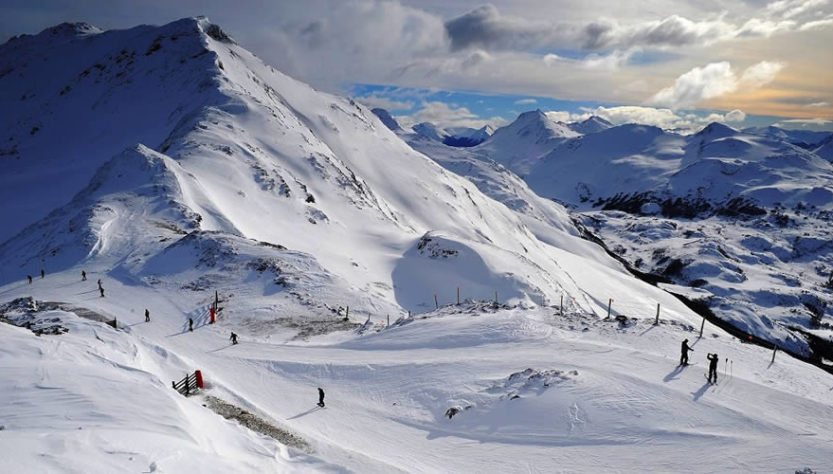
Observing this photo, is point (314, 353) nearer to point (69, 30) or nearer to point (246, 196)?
point (246, 196)

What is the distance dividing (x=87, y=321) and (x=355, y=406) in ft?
54.5

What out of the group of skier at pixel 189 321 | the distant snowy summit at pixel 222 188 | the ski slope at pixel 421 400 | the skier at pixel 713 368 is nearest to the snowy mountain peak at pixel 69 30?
the distant snowy summit at pixel 222 188

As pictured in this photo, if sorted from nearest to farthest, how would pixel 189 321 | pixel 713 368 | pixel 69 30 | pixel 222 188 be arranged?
pixel 713 368, pixel 189 321, pixel 222 188, pixel 69 30

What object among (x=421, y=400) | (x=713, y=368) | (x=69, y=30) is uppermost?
(x=69, y=30)

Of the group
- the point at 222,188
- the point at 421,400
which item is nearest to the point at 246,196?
the point at 222,188

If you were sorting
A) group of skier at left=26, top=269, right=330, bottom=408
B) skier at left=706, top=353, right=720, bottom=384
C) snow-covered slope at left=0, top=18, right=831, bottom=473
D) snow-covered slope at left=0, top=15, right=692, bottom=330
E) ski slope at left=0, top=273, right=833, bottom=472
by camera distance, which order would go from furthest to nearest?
snow-covered slope at left=0, top=15, right=692, bottom=330 → group of skier at left=26, top=269, right=330, bottom=408 → skier at left=706, top=353, right=720, bottom=384 → snow-covered slope at left=0, top=18, right=831, bottom=473 → ski slope at left=0, top=273, right=833, bottom=472

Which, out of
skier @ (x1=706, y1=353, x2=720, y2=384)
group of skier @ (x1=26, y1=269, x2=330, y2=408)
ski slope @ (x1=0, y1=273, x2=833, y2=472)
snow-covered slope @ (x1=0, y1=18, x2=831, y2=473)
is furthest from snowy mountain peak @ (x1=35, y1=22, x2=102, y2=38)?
skier @ (x1=706, y1=353, x2=720, y2=384)

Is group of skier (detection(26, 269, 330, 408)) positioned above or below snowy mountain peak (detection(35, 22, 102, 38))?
below

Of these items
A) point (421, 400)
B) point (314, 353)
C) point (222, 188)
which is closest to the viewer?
point (421, 400)

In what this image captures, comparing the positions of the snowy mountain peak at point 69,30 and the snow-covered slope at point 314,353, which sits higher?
the snowy mountain peak at point 69,30

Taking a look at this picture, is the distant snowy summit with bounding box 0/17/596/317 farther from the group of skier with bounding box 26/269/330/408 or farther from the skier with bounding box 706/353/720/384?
the skier with bounding box 706/353/720/384

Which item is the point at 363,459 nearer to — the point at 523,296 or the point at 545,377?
the point at 545,377

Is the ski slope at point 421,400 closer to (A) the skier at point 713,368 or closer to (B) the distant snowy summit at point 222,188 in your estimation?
(A) the skier at point 713,368

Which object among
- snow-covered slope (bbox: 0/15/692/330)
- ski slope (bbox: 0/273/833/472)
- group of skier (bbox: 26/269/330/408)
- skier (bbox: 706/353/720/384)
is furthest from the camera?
snow-covered slope (bbox: 0/15/692/330)
